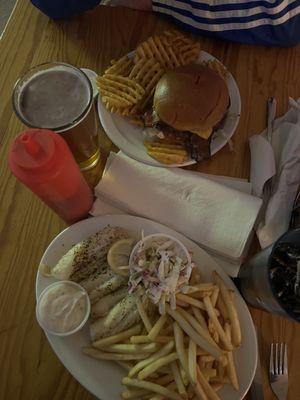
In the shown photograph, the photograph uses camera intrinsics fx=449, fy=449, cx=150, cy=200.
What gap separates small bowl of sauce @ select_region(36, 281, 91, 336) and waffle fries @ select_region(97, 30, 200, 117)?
0.43m

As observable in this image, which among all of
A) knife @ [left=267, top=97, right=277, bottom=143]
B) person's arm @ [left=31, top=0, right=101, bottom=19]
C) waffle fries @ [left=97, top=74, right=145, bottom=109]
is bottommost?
knife @ [left=267, top=97, right=277, bottom=143]

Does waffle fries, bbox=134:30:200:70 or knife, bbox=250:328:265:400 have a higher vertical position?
Answer: waffle fries, bbox=134:30:200:70

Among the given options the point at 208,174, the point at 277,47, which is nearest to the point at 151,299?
the point at 208,174

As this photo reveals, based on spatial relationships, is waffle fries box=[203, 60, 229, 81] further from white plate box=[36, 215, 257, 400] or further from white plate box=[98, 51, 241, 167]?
white plate box=[36, 215, 257, 400]

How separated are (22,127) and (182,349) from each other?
67 cm

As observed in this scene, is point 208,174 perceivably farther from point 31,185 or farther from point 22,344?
point 22,344

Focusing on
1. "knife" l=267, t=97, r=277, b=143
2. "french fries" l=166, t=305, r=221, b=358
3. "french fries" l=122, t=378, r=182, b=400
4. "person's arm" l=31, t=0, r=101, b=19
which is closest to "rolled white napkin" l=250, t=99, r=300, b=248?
"knife" l=267, t=97, r=277, b=143

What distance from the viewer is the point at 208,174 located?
1.04m

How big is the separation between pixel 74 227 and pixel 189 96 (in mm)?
372

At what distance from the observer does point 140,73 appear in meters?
1.05

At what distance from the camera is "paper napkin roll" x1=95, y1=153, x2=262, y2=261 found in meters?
0.94

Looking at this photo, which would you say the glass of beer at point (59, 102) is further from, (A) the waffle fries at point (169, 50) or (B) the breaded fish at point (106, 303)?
(B) the breaded fish at point (106, 303)

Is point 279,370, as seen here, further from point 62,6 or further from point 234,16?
point 62,6

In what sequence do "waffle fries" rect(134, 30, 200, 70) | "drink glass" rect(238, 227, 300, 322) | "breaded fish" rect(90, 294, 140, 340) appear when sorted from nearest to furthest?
"drink glass" rect(238, 227, 300, 322), "breaded fish" rect(90, 294, 140, 340), "waffle fries" rect(134, 30, 200, 70)
